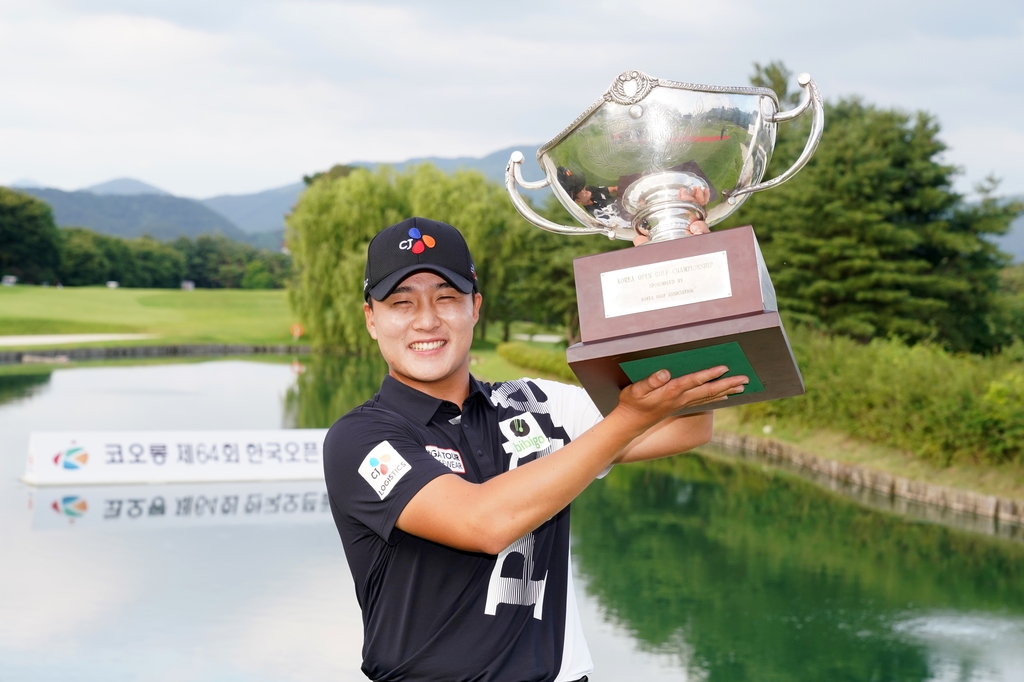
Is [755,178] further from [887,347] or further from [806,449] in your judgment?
[887,347]

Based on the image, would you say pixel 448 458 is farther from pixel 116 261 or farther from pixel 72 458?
pixel 116 261

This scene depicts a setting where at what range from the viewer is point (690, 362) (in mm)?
1694

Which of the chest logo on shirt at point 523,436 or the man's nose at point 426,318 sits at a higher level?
the man's nose at point 426,318

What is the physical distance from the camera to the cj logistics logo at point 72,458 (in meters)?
10.4

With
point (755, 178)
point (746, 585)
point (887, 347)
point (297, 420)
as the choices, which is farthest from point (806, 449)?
point (755, 178)

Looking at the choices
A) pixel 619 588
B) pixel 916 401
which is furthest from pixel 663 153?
pixel 916 401

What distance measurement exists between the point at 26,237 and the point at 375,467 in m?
63.2

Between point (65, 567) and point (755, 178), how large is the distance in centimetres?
711

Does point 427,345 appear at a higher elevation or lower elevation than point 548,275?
lower

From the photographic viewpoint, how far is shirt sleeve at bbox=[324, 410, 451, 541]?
1.72 m

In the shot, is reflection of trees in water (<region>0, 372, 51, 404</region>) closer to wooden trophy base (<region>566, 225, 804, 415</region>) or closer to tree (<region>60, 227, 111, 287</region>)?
wooden trophy base (<region>566, 225, 804, 415</region>)

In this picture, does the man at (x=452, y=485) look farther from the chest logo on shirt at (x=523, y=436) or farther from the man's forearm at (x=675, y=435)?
the man's forearm at (x=675, y=435)

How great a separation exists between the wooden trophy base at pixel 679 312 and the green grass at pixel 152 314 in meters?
35.1

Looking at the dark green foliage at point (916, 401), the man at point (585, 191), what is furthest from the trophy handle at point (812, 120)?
the dark green foliage at point (916, 401)
